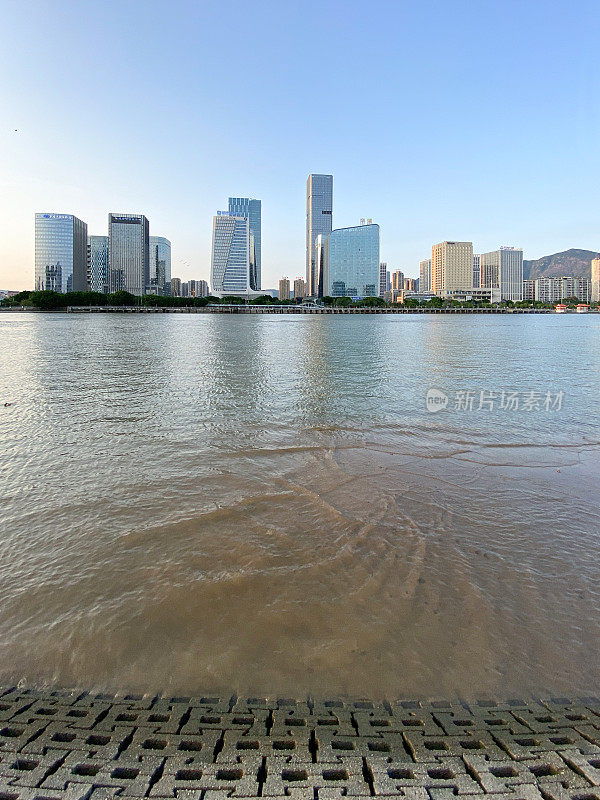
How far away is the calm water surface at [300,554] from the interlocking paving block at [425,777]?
0.77m

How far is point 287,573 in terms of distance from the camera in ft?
15.1

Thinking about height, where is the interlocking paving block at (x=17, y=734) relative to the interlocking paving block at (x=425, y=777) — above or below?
below

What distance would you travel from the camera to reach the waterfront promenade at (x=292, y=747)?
2275mm

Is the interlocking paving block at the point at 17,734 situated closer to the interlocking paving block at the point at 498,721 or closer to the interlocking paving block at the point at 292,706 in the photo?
the interlocking paving block at the point at 292,706

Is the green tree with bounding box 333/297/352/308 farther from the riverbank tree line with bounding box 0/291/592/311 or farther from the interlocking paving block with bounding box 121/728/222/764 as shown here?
the interlocking paving block with bounding box 121/728/222/764

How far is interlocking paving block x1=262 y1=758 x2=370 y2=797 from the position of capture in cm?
227

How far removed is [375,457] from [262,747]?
6328 mm

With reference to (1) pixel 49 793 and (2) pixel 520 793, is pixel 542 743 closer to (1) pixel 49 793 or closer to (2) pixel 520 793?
(2) pixel 520 793

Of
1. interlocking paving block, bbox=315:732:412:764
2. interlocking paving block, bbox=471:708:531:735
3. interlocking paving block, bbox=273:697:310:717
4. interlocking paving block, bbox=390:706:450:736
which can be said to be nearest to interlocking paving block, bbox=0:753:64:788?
interlocking paving block, bbox=273:697:310:717

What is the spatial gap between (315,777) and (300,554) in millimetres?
2650

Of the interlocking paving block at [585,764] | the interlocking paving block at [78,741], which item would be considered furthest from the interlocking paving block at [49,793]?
the interlocking paving block at [585,764]

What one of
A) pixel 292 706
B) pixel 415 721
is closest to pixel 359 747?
pixel 415 721

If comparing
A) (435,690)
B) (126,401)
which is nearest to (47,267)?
(126,401)

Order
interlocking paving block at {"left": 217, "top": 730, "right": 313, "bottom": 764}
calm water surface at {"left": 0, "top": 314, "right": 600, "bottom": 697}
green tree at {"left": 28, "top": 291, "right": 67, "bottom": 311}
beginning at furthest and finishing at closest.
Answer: green tree at {"left": 28, "top": 291, "right": 67, "bottom": 311}
calm water surface at {"left": 0, "top": 314, "right": 600, "bottom": 697}
interlocking paving block at {"left": 217, "top": 730, "right": 313, "bottom": 764}
